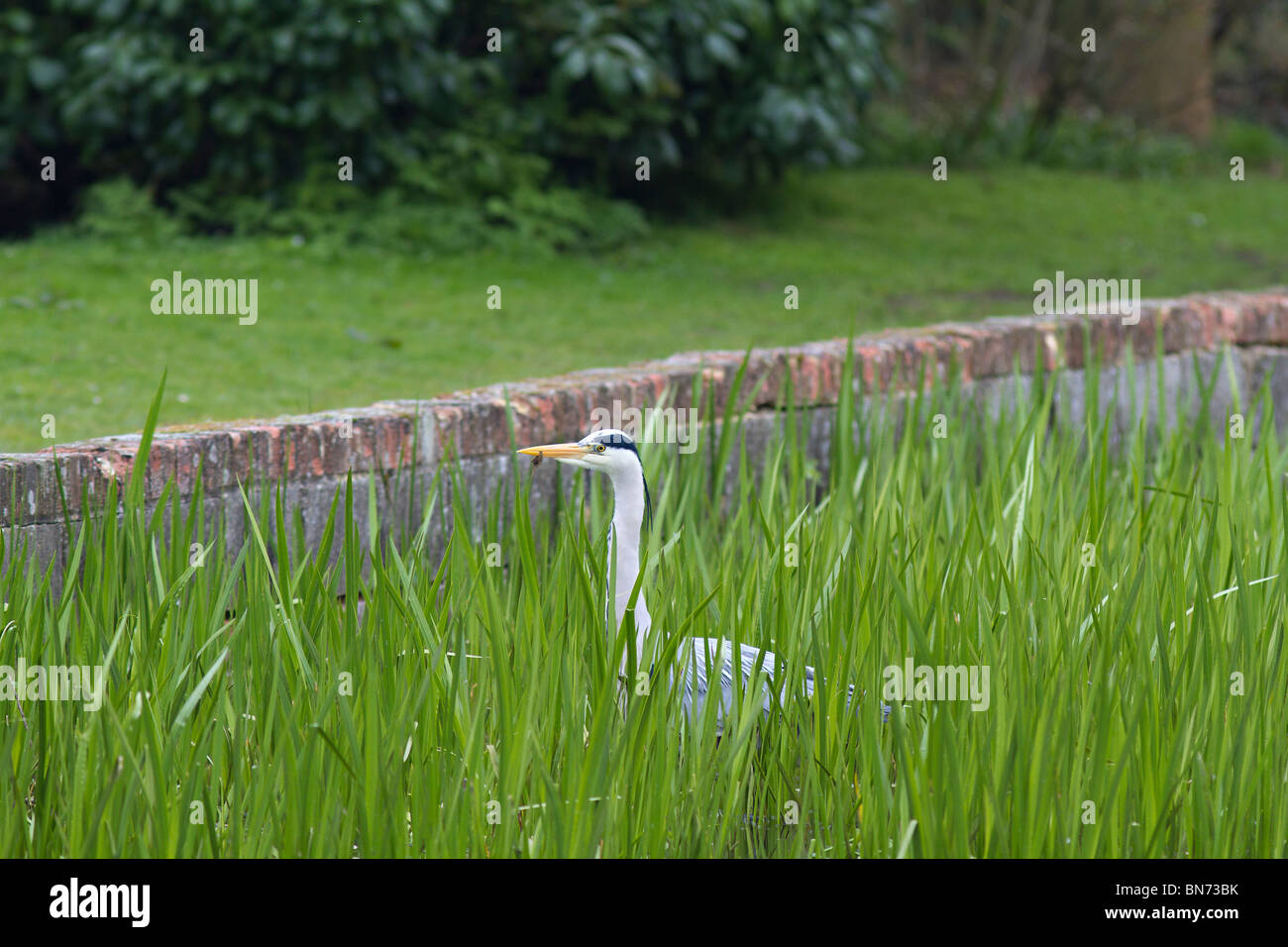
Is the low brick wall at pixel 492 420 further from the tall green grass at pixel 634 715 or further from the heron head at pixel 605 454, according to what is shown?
the heron head at pixel 605 454

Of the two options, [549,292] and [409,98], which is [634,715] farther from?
[409,98]

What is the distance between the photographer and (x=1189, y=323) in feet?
20.0

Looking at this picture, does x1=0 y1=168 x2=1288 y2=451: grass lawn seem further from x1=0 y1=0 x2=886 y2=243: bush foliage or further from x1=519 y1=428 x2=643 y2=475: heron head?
x1=519 y1=428 x2=643 y2=475: heron head

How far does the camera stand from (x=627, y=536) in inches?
121

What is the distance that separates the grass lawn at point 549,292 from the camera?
5535 millimetres

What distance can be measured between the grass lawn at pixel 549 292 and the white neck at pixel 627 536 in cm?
201

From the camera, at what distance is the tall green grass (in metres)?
2.14

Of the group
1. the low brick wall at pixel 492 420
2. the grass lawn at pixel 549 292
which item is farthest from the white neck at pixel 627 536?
the grass lawn at pixel 549 292

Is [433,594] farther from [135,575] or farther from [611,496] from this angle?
[611,496]

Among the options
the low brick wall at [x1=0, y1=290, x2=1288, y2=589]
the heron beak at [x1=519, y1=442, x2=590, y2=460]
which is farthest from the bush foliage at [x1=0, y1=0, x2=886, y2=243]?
the heron beak at [x1=519, y1=442, x2=590, y2=460]
